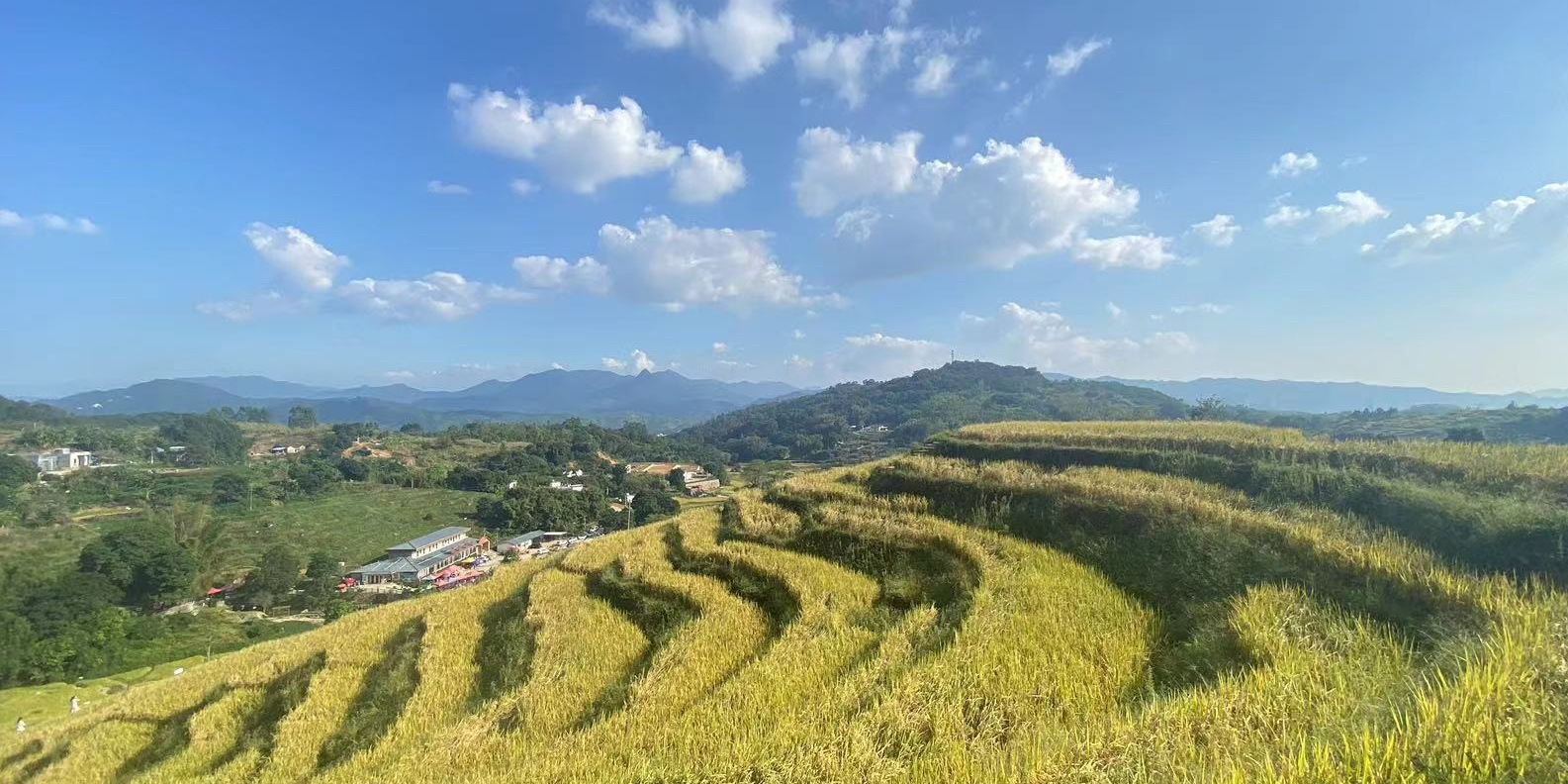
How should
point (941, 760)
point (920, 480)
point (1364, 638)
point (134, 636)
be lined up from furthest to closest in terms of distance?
point (134, 636)
point (920, 480)
point (1364, 638)
point (941, 760)

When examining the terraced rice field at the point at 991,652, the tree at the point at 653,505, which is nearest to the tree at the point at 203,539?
the tree at the point at 653,505

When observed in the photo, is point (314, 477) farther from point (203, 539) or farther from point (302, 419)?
point (302, 419)

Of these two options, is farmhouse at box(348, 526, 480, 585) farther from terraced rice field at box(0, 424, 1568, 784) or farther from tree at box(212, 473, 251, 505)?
terraced rice field at box(0, 424, 1568, 784)

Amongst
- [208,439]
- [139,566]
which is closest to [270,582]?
[139,566]

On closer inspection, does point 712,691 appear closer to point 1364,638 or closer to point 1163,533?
point 1364,638

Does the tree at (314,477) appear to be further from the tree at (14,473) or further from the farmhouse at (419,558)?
the farmhouse at (419,558)

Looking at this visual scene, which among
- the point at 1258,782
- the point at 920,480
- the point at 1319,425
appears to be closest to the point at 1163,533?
the point at 920,480

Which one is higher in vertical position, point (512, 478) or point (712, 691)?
point (712, 691)
